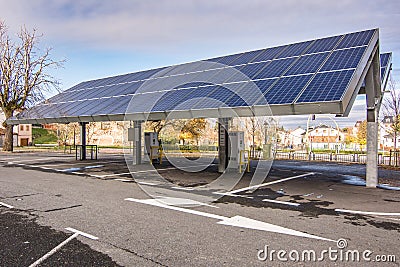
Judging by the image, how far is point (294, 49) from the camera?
16.0 m

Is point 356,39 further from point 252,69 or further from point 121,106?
point 121,106

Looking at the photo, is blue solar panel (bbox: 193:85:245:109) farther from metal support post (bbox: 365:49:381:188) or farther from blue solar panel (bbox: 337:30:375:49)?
metal support post (bbox: 365:49:381:188)

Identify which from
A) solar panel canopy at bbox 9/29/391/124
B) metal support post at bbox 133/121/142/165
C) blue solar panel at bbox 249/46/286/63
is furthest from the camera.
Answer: metal support post at bbox 133/121/142/165

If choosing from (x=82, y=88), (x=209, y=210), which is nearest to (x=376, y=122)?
(x=209, y=210)

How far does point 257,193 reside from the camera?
11.4 meters

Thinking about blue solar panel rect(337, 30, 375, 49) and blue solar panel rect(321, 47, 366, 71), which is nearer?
blue solar panel rect(321, 47, 366, 71)

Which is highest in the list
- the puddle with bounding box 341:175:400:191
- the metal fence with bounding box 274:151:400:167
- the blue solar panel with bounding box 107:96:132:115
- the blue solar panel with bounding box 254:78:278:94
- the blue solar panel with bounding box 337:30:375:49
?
the blue solar panel with bounding box 337:30:375:49

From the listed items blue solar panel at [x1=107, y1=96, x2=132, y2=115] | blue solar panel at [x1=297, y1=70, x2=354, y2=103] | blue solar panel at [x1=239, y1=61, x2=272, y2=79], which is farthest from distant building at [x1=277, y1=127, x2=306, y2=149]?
blue solar panel at [x1=297, y1=70, x2=354, y2=103]

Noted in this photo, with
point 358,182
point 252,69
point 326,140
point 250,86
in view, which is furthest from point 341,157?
point 326,140

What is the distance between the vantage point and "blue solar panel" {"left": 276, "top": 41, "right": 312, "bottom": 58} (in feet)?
50.2

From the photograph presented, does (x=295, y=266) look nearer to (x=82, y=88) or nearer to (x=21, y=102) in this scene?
(x=82, y=88)

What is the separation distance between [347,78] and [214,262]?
25.8 ft

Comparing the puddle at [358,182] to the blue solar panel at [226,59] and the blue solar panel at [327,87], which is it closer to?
the blue solar panel at [327,87]

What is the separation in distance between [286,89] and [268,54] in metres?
6.04
